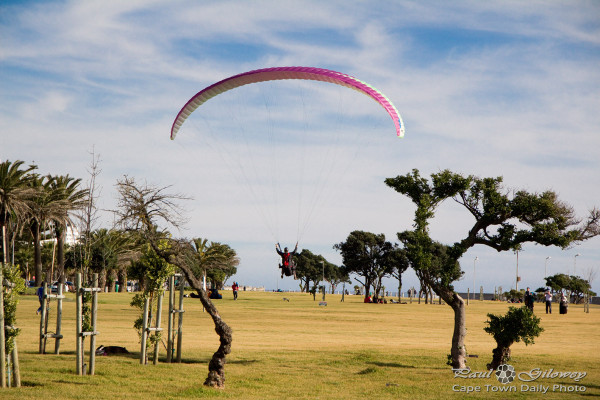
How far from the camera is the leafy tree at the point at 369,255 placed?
10219 centimetres

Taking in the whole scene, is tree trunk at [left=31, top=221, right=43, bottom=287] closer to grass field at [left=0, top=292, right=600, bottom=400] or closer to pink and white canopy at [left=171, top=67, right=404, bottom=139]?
grass field at [left=0, top=292, right=600, bottom=400]

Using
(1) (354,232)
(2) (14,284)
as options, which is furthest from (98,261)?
(2) (14,284)

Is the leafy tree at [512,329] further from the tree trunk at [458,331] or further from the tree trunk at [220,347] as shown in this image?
the tree trunk at [220,347]

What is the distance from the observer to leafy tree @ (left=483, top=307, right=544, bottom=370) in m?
19.1

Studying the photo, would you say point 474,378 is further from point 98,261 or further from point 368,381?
point 98,261

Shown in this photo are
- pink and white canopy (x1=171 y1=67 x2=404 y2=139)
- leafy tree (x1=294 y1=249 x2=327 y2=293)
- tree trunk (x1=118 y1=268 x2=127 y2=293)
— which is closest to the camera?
pink and white canopy (x1=171 y1=67 x2=404 y2=139)

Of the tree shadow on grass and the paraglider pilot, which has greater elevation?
the paraglider pilot

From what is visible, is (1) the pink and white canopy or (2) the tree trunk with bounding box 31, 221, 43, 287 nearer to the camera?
(1) the pink and white canopy

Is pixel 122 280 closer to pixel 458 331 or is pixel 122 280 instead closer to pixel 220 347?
pixel 458 331

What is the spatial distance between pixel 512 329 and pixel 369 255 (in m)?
84.3

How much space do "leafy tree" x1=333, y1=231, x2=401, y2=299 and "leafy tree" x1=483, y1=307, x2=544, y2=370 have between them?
8220 cm

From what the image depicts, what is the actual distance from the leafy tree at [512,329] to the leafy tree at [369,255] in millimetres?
82200

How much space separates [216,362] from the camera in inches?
646

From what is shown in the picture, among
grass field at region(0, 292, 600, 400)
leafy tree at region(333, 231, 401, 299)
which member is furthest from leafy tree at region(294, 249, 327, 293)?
grass field at region(0, 292, 600, 400)
